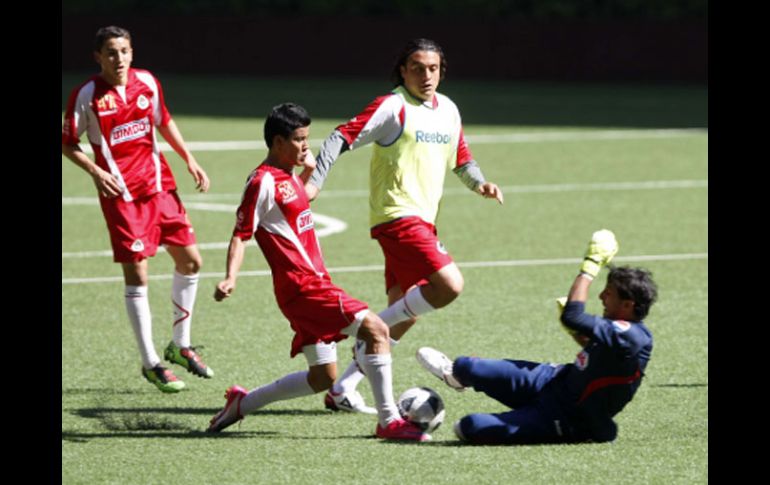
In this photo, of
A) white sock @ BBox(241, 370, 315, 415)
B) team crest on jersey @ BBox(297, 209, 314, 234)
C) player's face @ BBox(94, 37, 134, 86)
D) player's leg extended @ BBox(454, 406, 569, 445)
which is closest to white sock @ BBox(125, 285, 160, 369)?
player's face @ BBox(94, 37, 134, 86)

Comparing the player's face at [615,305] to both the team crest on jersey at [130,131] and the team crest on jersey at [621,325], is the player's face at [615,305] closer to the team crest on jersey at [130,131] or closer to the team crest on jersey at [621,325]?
the team crest on jersey at [621,325]

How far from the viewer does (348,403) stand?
348 inches

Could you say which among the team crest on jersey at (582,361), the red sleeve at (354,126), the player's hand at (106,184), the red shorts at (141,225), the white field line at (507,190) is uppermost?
the red sleeve at (354,126)

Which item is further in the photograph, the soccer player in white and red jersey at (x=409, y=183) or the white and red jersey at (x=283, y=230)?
the soccer player in white and red jersey at (x=409, y=183)

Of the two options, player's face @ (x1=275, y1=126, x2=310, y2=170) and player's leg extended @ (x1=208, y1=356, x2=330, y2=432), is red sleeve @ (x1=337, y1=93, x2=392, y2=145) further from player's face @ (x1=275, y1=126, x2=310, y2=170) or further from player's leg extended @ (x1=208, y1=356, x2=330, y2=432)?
player's leg extended @ (x1=208, y1=356, x2=330, y2=432)

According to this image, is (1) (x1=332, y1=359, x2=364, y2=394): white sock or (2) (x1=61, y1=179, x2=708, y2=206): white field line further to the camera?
(2) (x1=61, y1=179, x2=708, y2=206): white field line

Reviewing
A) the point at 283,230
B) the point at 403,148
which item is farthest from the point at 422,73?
the point at 283,230

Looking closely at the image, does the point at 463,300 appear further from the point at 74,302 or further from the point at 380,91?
the point at 380,91

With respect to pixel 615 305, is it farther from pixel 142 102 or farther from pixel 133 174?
pixel 142 102

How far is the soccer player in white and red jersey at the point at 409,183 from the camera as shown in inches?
348

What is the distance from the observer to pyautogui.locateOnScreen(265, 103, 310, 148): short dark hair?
7.96 m

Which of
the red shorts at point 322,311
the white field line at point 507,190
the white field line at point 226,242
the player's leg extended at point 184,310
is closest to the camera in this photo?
the red shorts at point 322,311

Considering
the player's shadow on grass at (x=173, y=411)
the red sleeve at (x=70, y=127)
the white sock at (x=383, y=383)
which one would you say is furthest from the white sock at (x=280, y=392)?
the red sleeve at (x=70, y=127)

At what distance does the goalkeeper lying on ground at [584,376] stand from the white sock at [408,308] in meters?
0.83
